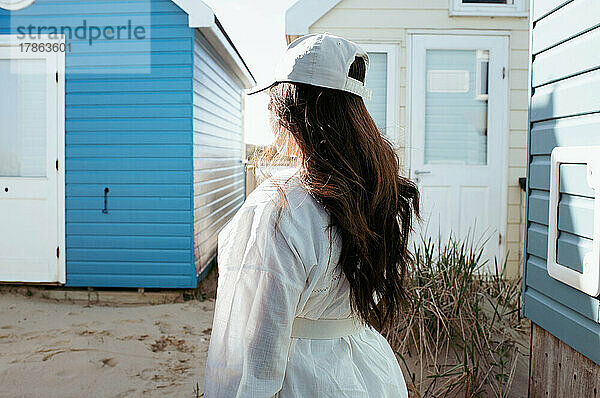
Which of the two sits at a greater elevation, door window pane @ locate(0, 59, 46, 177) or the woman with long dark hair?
door window pane @ locate(0, 59, 46, 177)

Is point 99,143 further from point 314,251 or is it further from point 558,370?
point 314,251

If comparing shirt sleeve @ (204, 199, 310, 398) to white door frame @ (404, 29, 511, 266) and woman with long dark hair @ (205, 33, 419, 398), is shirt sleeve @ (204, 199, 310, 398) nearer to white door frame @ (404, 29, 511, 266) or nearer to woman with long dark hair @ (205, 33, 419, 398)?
woman with long dark hair @ (205, 33, 419, 398)

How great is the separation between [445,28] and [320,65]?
5.56 m

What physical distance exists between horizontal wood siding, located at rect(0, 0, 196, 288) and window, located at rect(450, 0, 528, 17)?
108 inches

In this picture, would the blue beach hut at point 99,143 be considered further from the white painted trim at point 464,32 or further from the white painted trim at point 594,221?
the white painted trim at point 594,221

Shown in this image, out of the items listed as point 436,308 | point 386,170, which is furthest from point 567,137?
point 386,170

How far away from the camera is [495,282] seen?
16.3 feet

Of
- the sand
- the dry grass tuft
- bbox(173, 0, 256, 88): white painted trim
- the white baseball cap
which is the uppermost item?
bbox(173, 0, 256, 88): white painted trim

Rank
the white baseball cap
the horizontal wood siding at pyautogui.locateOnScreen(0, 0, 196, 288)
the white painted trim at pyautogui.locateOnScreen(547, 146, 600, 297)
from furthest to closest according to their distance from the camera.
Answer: the horizontal wood siding at pyautogui.locateOnScreen(0, 0, 196, 288) < the white painted trim at pyautogui.locateOnScreen(547, 146, 600, 297) < the white baseball cap

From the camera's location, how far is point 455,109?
6645 mm

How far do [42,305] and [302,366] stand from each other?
5.69 meters

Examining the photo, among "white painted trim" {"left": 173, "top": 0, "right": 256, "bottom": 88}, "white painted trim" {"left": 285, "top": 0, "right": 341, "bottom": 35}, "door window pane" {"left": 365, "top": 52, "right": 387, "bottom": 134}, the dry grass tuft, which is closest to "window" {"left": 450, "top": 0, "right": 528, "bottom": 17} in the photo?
"door window pane" {"left": 365, "top": 52, "right": 387, "bottom": 134}

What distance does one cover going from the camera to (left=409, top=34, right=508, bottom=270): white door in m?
A: 6.54

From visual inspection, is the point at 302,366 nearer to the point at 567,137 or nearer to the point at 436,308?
the point at 567,137
